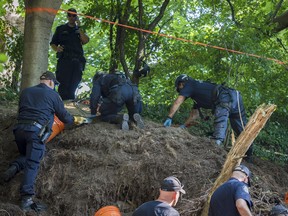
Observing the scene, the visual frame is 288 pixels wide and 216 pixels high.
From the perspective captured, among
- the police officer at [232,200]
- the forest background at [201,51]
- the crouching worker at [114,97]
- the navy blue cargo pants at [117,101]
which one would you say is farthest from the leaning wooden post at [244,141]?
the forest background at [201,51]

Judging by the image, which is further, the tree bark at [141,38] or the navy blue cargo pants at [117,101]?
the tree bark at [141,38]

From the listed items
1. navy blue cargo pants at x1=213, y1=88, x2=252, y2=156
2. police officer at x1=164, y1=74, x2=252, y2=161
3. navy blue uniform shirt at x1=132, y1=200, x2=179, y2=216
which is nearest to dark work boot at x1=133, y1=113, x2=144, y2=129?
police officer at x1=164, y1=74, x2=252, y2=161

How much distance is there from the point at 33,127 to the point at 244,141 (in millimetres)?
3040

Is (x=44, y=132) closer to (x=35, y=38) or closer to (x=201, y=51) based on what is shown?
(x=35, y=38)

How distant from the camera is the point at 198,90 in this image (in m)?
10.5

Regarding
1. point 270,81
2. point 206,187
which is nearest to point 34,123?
point 206,187

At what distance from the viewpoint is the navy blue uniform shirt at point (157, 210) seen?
17.8ft

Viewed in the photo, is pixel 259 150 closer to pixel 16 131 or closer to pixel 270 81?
pixel 270 81

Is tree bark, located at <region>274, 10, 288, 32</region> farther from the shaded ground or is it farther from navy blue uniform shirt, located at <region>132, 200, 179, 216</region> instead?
navy blue uniform shirt, located at <region>132, 200, 179, 216</region>

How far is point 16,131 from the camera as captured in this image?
8.30 m

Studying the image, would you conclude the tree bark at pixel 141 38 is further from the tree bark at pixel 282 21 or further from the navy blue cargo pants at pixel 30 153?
the navy blue cargo pants at pixel 30 153

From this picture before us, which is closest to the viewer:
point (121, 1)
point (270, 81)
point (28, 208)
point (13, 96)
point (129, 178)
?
point (28, 208)

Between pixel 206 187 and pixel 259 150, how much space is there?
4.15 metres

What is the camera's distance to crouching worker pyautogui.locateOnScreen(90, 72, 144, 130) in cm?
1030
